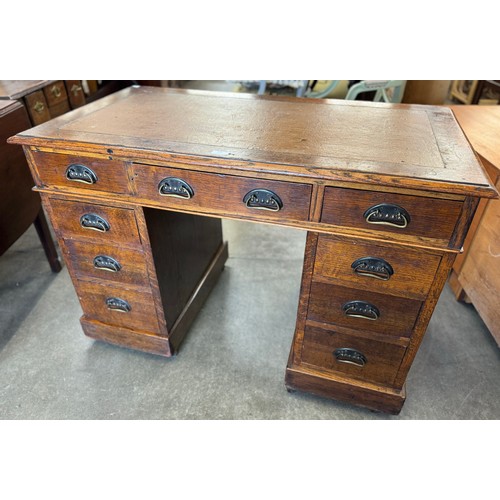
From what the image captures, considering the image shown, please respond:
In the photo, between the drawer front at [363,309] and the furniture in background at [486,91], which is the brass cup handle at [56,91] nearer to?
the drawer front at [363,309]

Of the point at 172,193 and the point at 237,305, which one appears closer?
the point at 172,193

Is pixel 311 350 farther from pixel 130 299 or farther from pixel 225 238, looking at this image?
pixel 225 238

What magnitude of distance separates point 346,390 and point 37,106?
6.68 ft

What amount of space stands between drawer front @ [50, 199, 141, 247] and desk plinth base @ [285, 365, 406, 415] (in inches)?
29.4

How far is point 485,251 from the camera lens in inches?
62.1

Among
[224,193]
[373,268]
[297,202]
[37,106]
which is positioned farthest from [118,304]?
[37,106]

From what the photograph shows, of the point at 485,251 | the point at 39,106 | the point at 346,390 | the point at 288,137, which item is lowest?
the point at 346,390

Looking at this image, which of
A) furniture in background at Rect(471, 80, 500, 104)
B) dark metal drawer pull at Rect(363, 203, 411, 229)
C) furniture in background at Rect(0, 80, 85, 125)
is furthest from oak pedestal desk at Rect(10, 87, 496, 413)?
furniture in background at Rect(471, 80, 500, 104)

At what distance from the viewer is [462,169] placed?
0.90 metres

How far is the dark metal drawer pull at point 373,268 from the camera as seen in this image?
1.03m

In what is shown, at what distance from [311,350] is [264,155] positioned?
702mm

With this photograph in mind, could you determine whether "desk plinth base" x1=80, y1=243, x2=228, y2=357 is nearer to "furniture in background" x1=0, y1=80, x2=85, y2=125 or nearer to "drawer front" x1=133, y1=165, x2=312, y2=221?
"drawer front" x1=133, y1=165, x2=312, y2=221

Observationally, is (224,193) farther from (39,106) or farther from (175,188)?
(39,106)
